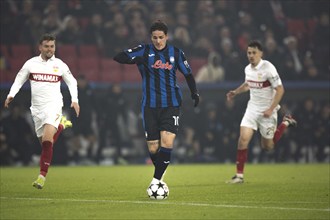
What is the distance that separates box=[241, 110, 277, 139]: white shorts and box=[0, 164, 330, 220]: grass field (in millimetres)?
840

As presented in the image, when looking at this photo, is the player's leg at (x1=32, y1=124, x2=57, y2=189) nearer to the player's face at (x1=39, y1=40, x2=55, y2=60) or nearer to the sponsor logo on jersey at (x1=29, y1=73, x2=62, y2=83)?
the sponsor logo on jersey at (x1=29, y1=73, x2=62, y2=83)

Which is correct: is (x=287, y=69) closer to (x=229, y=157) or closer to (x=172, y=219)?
(x=229, y=157)

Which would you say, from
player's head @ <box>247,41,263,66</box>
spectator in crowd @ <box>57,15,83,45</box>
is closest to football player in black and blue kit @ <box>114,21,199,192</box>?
player's head @ <box>247,41,263,66</box>

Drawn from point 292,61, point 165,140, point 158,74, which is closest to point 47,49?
point 158,74

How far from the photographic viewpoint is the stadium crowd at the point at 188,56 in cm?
2198

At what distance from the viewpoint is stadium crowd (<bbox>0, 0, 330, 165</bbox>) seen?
72.1 ft

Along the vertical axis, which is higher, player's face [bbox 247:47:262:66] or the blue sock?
player's face [bbox 247:47:262:66]

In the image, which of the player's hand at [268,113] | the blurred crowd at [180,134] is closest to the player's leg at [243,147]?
the player's hand at [268,113]

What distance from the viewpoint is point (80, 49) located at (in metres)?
23.6

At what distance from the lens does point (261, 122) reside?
584 inches

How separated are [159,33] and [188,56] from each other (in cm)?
1238

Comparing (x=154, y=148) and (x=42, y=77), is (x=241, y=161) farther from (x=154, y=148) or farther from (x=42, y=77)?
(x=42, y=77)

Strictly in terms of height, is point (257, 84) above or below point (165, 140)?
above

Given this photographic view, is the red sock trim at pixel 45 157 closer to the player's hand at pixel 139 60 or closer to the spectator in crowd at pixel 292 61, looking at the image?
the player's hand at pixel 139 60
